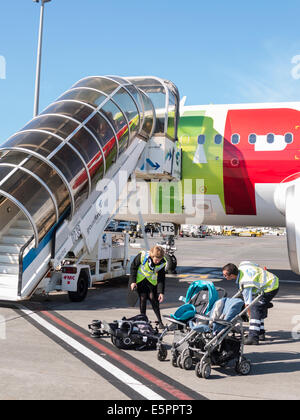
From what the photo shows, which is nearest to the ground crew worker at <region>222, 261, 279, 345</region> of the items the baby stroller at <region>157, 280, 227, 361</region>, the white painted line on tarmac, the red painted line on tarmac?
the baby stroller at <region>157, 280, 227, 361</region>

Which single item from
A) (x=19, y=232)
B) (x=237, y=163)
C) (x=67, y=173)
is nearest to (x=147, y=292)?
(x=67, y=173)

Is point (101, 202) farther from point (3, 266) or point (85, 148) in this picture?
point (3, 266)

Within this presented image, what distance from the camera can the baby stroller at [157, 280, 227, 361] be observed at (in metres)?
6.33

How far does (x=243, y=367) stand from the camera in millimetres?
5848

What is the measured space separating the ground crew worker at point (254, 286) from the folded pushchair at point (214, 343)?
854 millimetres

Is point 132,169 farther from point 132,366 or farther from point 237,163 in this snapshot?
point 132,366

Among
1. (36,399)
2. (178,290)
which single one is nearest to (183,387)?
(36,399)

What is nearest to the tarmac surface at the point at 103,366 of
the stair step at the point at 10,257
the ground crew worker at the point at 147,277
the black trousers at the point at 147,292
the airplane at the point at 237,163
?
the black trousers at the point at 147,292

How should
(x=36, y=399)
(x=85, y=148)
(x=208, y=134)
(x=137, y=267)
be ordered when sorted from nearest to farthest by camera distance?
(x=36, y=399)
(x=137, y=267)
(x=85, y=148)
(x=208, y=134)

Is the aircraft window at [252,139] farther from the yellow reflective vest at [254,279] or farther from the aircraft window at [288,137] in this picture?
the yellow reflective vest at [254,279]

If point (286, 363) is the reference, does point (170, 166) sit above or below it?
above

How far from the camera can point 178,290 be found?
12820 mm

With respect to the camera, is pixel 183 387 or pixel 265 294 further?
pixel 265 294

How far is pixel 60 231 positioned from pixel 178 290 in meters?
4.46
